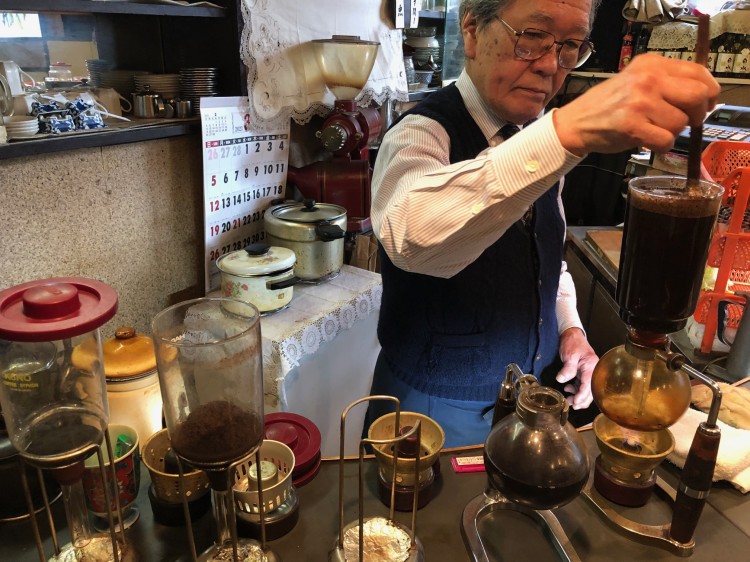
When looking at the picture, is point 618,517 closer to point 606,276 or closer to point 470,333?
point 470,333

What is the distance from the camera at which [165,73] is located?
2000 millimetres

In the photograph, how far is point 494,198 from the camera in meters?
0.75

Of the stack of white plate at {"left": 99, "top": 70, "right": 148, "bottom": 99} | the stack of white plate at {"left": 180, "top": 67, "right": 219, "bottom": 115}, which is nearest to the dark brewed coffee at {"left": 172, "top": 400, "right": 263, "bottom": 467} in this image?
the stack of white plate at {"left": 180, "top": 67, "right": 219, "bottom": 115}

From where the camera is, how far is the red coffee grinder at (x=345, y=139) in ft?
6.70

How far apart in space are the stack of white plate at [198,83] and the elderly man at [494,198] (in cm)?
101

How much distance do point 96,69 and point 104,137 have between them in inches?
20.1

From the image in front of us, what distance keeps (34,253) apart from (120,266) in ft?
0.87

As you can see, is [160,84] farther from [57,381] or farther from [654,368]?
[654,368]

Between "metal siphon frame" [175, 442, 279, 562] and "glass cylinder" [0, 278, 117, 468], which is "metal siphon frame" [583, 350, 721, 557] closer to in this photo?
"metal siphon frame" [175, 442, 279, 562]

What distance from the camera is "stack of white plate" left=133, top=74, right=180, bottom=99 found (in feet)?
6.19

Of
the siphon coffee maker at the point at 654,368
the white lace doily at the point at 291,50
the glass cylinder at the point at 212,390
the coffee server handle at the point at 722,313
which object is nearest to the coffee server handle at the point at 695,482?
the siphon coffee maker at the point at 654,368

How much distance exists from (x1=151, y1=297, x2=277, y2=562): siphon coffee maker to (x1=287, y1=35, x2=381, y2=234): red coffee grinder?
1.51 meters

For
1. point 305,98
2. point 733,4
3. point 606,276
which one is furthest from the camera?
point 733,4

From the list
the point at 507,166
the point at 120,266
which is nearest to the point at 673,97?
the point at 507,166
